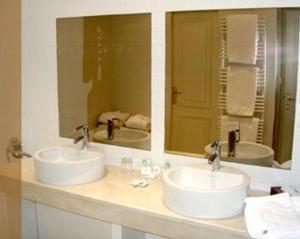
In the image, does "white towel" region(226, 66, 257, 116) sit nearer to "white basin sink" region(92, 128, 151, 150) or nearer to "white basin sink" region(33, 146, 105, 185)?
"white basin sink" region(92, 128, 151, 150)

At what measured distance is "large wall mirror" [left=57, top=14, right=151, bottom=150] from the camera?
2.15 metres

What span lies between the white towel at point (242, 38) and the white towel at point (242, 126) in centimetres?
31

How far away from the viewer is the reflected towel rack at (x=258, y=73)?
72.5 inches

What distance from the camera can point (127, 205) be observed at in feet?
5.84

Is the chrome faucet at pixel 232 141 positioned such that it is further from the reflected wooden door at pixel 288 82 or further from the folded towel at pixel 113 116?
the folded towel at pixel 113 116

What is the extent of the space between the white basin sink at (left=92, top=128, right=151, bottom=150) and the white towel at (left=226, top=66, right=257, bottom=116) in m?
0.53

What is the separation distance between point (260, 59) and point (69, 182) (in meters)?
1.21

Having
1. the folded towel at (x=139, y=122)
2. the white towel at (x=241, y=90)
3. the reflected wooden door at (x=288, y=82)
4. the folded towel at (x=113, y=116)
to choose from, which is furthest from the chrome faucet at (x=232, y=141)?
the folded towel at (x=113, y=116)

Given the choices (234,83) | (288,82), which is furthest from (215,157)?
(288,82)

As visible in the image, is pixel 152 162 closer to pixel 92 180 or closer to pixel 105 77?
pixel 92 180

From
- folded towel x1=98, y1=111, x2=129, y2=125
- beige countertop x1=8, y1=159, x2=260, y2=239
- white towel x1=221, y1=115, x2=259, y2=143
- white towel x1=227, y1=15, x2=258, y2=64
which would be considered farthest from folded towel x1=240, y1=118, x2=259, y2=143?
folded towel x1=98, y1=111, x2=129, y2=125

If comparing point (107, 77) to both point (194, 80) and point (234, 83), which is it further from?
point (234, 83)

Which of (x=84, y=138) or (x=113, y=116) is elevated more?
(x=113, y=116)

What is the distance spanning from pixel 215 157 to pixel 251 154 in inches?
8.8
